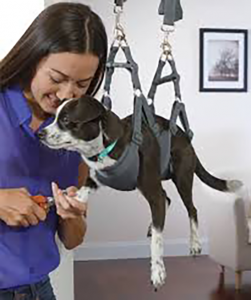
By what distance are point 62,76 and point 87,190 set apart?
203mm

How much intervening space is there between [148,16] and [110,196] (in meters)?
1.43

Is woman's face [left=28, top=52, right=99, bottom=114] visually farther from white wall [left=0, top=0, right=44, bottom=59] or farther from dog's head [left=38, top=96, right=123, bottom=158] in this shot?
white wall [left=0, top=0, right=44, bottom=59]

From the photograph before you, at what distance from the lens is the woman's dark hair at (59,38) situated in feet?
3.13

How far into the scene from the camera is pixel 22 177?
1.11m

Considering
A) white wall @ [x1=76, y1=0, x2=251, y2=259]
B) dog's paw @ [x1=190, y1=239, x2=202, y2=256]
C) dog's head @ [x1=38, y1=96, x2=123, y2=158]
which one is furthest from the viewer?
white wall @ [x1=76, y1=0, x2=251, y2=259]

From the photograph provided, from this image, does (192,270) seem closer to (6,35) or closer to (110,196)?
(110,196)

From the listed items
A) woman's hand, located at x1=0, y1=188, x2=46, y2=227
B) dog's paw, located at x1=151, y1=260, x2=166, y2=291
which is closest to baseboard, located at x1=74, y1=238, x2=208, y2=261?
woman's hand, located at x1=0, y1=188, x2=46, y2=227

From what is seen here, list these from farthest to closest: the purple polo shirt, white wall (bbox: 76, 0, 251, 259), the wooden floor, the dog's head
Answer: white wall (bbox: 76, 0, 251, 259) → the wooden floor → the purple polo shirt → the dog's head

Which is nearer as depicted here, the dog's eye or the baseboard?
the dog's eye

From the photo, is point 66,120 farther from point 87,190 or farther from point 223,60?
point 223,60

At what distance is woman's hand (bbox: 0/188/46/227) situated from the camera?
972 mm

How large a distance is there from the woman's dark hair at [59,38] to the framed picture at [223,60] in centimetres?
329

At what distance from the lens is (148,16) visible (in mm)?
4230

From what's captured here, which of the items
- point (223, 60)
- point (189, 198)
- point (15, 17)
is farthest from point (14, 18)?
point (223, 60)
